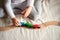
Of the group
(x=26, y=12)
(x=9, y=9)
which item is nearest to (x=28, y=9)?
(x=26, y=12)

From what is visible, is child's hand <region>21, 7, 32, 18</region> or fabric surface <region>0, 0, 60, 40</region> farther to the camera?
child's hand <region>21, 7, 32, 18</region>

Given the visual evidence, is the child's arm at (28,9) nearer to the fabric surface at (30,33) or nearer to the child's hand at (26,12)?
the child's hand at (26,12)

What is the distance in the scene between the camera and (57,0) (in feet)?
4.16

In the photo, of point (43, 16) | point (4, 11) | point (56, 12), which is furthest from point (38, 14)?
point (4, 11)

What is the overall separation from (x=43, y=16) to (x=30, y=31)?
189 millimetres

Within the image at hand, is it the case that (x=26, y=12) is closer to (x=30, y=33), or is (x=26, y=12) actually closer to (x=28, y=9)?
(x=28, y=9)

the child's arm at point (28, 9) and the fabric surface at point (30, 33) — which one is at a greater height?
the child's arm at point (28, 9)

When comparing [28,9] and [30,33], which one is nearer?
[30,33]

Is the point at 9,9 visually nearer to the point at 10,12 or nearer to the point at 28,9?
the point at 10,12

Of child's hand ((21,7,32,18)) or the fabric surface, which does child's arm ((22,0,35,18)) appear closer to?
child's hand ((21,7,32,18))

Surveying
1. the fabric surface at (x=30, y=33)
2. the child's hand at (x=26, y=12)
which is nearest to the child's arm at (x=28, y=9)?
the child's hand at (x=26, y=12)

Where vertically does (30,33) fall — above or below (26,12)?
below

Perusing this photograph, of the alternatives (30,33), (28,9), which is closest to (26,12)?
(28,9)

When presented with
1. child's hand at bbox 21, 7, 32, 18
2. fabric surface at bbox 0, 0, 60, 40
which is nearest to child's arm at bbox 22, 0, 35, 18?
child's hand at bbox 21, 7, 32, 18
